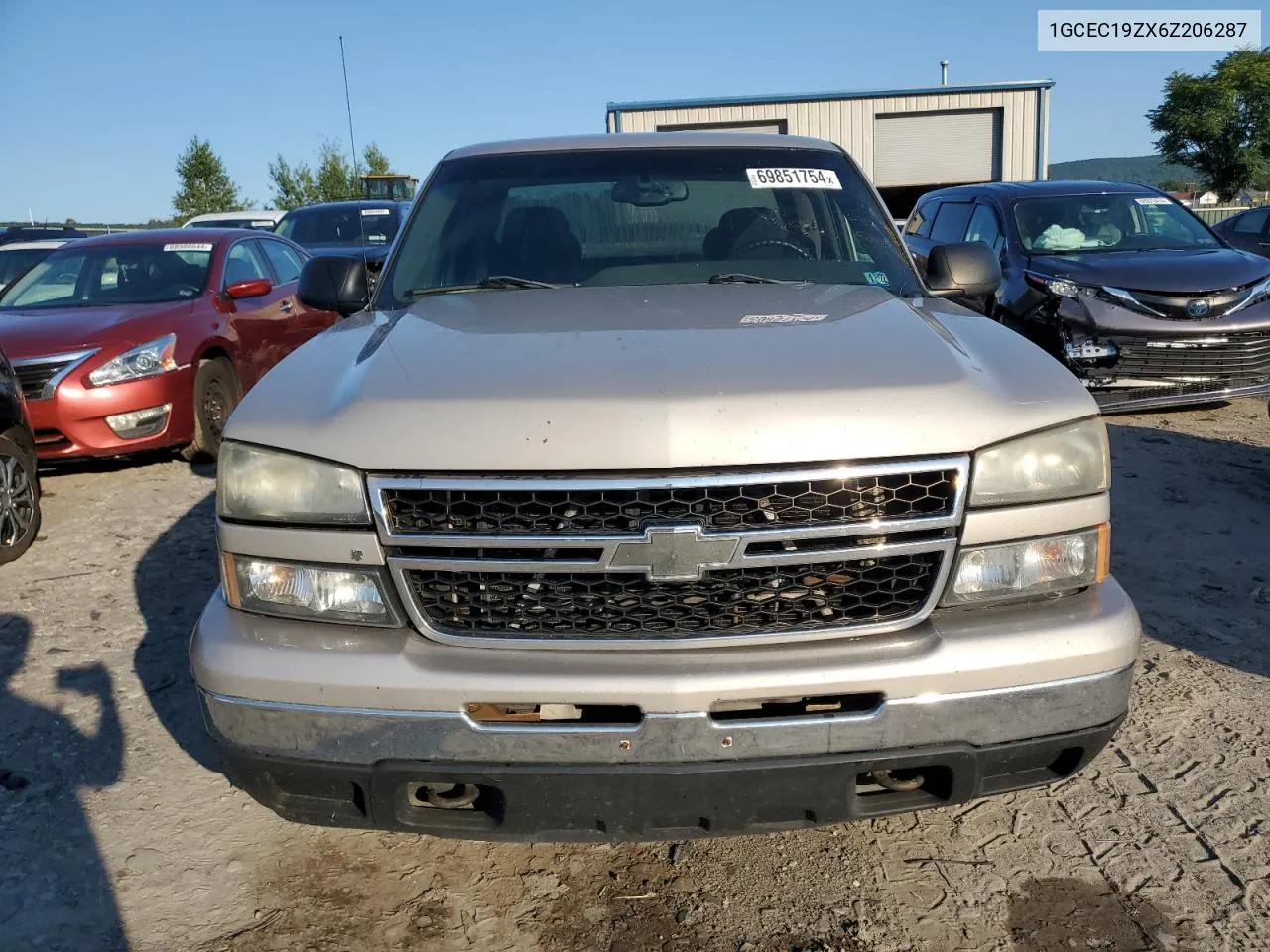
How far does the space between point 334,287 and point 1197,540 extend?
13.0 feet

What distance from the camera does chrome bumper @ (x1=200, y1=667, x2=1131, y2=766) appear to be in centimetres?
208

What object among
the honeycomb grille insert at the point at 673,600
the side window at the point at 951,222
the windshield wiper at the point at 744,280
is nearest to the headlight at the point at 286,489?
the honeycomb grille insert at the point at 673,600

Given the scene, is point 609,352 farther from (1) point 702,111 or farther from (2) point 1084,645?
(1) point 702,111

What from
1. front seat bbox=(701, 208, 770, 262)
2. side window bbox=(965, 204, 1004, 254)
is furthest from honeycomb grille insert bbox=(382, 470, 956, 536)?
side window bbox=(965, 204, 1004, 254)

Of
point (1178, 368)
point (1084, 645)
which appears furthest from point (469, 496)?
point (1178, 368)

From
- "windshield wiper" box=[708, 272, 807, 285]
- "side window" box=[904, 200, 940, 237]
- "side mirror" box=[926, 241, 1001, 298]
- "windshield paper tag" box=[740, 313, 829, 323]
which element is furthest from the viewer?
"side window" box=[904, 200, 940, 237]

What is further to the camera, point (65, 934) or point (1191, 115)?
point (1191, 115)

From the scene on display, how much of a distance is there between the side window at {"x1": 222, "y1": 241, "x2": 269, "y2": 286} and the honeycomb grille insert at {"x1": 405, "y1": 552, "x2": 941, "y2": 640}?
6.16 m

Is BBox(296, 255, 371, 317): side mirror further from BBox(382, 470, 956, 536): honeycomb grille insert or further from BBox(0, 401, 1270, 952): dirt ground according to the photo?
BBox(382, 470, 956, 536): honeycomb grille insert

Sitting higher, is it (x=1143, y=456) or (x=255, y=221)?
(x=255, y=221)

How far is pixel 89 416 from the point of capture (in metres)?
6.31

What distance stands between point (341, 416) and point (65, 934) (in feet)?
4.60

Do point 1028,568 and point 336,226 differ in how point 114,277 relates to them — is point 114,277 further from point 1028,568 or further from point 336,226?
point 1028,568

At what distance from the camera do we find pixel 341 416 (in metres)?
2.20
